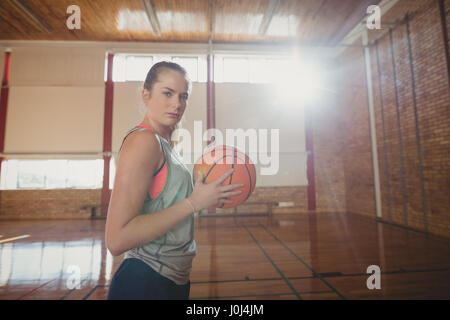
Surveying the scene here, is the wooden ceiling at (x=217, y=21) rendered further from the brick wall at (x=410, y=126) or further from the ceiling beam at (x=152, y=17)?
the brick wall at (x=410, y=126)

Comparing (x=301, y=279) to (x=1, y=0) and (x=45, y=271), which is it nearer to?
(x=45, y=271)

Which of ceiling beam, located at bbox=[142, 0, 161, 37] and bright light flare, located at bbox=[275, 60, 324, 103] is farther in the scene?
bright light flare, located at bbox=[275, 60, 324, 103]

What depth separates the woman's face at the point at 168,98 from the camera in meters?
0.59

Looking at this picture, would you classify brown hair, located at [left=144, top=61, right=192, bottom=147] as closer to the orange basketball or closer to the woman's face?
the woman's face

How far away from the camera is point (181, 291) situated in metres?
0.64

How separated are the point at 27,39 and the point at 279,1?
12.8 feet

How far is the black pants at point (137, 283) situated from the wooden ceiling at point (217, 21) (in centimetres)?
371

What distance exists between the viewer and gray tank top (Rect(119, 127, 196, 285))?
21.8 inches

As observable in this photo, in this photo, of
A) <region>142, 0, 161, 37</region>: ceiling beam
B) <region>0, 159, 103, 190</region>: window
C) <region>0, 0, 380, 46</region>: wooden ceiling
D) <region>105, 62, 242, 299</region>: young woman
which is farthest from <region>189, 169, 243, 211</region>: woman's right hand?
<region>0, 159, 103, 190</region>: window

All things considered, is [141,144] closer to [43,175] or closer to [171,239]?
[171,239]

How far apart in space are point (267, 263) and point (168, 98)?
219cm

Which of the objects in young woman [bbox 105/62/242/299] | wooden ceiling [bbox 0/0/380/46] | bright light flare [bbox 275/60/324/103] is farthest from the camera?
bright light flare [bbox 275/60/324/103]

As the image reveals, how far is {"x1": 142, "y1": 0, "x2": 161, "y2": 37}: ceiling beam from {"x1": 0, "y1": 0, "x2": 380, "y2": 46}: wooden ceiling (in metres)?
0.01

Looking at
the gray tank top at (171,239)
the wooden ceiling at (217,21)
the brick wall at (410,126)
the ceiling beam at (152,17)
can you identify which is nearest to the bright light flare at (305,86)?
the wooden ceiling at (217,21)
